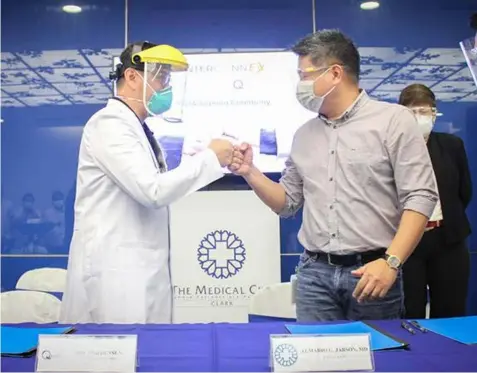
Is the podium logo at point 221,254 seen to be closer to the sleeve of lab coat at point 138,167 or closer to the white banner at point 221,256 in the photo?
the white banner at point 221,256

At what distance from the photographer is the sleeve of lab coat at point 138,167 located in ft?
5.41

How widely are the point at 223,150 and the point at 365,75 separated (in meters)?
2.08

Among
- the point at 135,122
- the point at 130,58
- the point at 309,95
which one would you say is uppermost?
the point at 130,58

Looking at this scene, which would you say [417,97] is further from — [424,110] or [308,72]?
[308,72]

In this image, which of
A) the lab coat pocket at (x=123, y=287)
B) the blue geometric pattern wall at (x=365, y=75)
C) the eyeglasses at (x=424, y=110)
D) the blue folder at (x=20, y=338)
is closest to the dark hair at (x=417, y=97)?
the eyeglasses at (x=424, y=110)

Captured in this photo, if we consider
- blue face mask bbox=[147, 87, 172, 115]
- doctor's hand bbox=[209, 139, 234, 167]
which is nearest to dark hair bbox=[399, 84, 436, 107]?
doctor's hand bbox=[209, 139, 234, 167]

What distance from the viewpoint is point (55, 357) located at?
1032 mm

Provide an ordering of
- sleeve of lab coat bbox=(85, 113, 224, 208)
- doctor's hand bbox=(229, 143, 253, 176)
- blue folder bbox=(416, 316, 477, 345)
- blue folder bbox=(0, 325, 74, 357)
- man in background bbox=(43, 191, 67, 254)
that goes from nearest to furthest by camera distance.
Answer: blue folder bbox=(0, 325, 74, 357) < blue folder bbox=(416, 316, 477, 345) < sleeve of lab coat bbox=(85, 113, 224, 208) < doctor's hand bbox=(229, 143, 253, 176) < man in background bbox=(43, 191, 67, 254)

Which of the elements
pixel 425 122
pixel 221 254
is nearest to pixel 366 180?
pixel 425 122

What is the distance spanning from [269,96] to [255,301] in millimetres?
1410

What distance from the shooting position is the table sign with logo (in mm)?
1018

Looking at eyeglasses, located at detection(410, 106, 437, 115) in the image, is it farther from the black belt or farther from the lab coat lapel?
the lab coat lapel

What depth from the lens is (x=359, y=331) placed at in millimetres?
1281

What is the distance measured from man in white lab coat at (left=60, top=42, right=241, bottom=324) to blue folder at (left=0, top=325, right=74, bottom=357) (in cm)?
40
